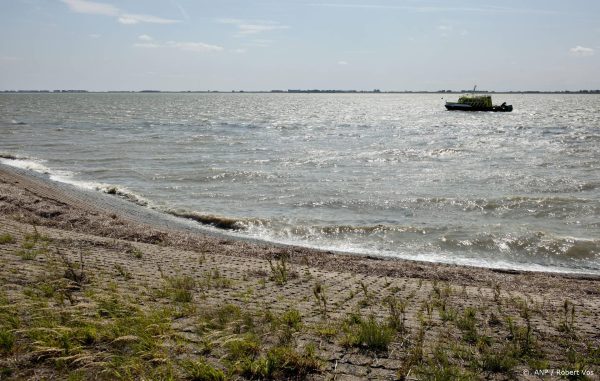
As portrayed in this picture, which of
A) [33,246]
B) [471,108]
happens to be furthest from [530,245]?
[471,108]

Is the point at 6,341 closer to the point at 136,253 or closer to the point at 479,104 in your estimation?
the point at 136,253

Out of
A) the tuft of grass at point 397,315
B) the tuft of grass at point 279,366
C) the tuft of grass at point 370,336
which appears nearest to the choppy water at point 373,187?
the tuft of grass at point 397,315

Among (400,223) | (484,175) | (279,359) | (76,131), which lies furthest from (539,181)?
(76,131)

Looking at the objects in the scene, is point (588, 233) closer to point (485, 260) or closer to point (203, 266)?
point (485, 260)

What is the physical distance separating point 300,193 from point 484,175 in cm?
1075

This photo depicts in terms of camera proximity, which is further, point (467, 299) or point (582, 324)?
point (467, 299)

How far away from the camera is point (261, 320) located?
6.34 meters

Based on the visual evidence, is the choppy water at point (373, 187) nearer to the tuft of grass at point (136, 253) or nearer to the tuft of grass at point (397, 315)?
the tuft of grass at point (136, 253)

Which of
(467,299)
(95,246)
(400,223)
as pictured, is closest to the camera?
(467,299)

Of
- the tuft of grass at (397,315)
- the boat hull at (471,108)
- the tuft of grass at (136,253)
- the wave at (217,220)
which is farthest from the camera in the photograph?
the boat hull at (471,108)

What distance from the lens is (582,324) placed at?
702cm

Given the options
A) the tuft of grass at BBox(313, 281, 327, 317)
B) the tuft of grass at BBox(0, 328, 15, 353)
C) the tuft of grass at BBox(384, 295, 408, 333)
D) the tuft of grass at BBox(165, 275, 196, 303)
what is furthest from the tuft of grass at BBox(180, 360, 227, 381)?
the tuft of grass at BBox(384, 295, 408, 333)

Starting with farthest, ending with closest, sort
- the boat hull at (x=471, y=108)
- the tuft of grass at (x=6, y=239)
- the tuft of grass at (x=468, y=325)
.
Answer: the boat hull at (x=471, y=108), the tuft of grass at (x=6, y=239), the tuft of grass at (x=468, y=325)

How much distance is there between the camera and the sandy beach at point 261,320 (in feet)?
16.7
